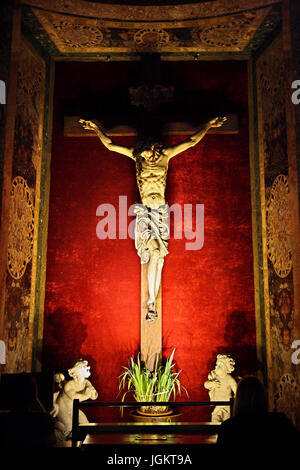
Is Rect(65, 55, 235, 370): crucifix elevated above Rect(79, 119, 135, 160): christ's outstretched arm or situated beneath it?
situated beneath

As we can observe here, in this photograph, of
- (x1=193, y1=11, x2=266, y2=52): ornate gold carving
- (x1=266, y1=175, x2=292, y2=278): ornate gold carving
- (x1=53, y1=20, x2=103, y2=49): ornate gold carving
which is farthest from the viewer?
(x1=53, y1=20, x2=103, y2=49): ornate gold carving

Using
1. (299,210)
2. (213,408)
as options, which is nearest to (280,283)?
(299,210)

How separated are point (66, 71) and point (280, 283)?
3.49 m

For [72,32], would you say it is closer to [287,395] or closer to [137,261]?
[137,261]

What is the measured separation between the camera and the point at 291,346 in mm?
4246

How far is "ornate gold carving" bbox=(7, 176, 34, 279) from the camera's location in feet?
14.6

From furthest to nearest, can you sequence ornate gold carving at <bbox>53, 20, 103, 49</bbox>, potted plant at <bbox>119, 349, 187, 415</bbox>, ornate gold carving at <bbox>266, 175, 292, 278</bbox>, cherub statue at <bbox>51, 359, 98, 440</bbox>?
ornate gold carving at <bbox>53, 20, 103, 49</bbox>, ornate gold carving at <bbox>266, 175, 292, 278</bbox>, potted plant at <bbox>119, 349, 187, 415</bbox>, cherub statue at <bbox>51, 359, 98, 440</bbox>

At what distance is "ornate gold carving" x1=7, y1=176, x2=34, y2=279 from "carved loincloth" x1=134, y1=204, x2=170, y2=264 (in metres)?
1.17

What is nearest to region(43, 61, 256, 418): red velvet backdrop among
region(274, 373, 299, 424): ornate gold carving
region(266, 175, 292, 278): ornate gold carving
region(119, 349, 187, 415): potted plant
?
region(119, 349, 187, 415): potted plant

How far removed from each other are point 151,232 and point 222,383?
165cm

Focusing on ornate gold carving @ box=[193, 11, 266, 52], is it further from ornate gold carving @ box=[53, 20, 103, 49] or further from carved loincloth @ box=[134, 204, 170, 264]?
carved loincloth @ box=[134, 204, 170, 264]

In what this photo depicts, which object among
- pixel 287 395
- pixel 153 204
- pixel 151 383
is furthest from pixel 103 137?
pixel 287 395

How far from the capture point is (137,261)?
16.7ft
